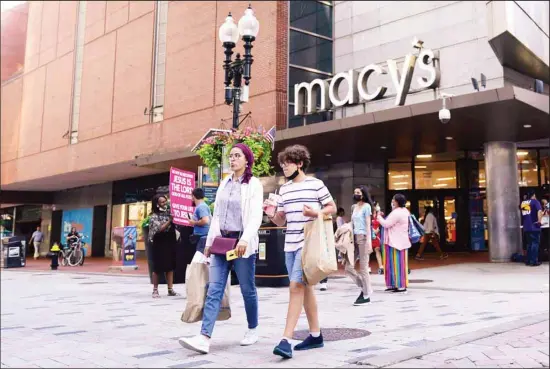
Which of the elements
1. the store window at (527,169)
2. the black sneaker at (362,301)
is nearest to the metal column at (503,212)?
the store window at (527,169)

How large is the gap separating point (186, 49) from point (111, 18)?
24.1ft

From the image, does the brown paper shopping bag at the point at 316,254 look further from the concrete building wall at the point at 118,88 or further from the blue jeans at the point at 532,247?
the concrete building wall at the point at 118,88

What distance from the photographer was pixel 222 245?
4414mm

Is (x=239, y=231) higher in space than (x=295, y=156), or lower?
lower

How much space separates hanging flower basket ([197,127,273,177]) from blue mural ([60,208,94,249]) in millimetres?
22165

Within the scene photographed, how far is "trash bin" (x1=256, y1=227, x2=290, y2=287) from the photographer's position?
10.4 m

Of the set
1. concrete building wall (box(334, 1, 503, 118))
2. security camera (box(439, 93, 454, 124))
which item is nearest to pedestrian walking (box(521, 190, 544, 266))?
security camera (box(439, 93, 454, 124))

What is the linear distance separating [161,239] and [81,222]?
26000 millimetres

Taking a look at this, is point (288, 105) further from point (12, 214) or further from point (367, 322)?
point (12, 214)

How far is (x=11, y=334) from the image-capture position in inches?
207

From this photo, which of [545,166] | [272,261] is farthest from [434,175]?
[272,261]

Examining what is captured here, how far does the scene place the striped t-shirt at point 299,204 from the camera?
4363 mm

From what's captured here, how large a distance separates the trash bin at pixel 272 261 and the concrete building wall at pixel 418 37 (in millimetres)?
7779

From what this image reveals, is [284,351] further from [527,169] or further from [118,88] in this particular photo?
[118,88]
